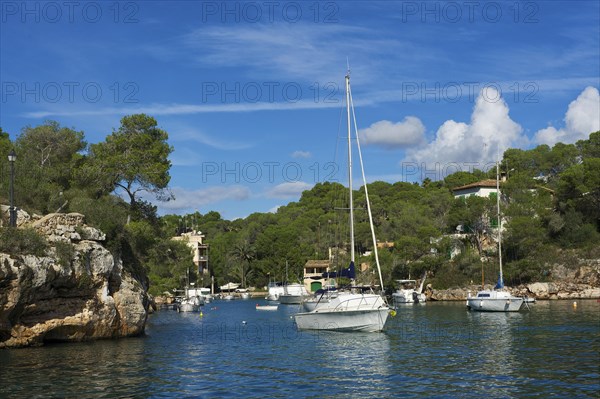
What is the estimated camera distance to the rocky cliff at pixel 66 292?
3050 cm

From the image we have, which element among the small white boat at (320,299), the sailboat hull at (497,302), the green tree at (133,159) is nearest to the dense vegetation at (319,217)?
the green tree at (133,159)

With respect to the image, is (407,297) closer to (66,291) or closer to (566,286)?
(566,286)

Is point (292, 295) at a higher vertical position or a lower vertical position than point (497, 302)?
lower

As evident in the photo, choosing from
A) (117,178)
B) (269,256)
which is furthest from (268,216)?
(117,178)

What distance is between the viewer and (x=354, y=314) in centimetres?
4009

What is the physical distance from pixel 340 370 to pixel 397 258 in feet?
218

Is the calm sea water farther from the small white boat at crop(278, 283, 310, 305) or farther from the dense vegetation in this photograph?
the small white boat at crop(278, 283, 310, 305)

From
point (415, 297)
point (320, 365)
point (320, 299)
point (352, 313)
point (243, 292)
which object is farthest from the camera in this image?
point (243, 292)

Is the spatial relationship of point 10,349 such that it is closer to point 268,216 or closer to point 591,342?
point 591,342

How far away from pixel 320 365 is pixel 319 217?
347ft

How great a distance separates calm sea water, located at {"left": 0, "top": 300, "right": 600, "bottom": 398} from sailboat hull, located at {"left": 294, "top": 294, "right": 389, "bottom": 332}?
98cm

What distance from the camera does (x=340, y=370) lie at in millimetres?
26422

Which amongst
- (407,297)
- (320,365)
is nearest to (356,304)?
(320,365)

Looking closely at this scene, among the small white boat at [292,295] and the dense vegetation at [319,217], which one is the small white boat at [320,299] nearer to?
the dense vegetation at [319,217]
